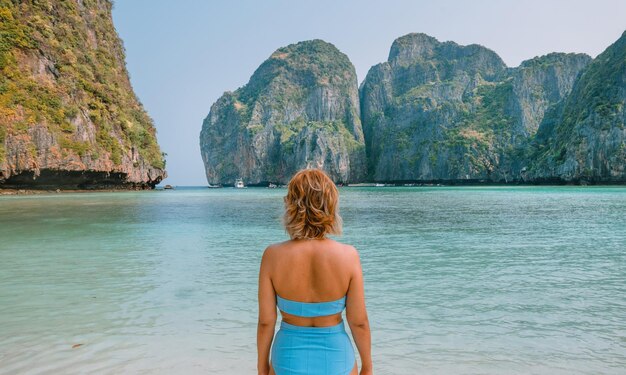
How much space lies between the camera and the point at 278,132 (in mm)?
169500

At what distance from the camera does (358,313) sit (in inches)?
85.9

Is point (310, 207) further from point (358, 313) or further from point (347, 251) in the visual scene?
point (358, 313)

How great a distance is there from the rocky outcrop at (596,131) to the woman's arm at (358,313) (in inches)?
4089

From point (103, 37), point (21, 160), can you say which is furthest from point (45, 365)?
point (103, 37)

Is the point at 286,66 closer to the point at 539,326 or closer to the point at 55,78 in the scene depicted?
the point at 55,78

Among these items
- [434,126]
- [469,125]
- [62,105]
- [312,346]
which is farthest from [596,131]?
[312,346]

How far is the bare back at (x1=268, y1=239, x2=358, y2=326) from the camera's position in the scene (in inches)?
81.8

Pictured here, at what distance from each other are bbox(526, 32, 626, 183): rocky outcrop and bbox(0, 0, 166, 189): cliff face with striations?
84.4 metres

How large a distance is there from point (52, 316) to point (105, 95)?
62.5 m

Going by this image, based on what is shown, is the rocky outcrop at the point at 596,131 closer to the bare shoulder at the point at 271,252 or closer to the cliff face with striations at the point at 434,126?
the cliff face with striations at the point at 434,126

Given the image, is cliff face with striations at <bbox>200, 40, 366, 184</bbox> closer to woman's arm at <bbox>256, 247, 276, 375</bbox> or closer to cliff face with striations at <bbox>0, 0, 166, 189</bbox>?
cliff face with striations at <bbox>0, 0, 166, 189</bbox>

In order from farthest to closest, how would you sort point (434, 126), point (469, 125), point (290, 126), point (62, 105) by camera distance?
point (290, 126)
point (434, 126)
point (469, 125)
point (62, 105)

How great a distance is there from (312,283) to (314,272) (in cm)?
5

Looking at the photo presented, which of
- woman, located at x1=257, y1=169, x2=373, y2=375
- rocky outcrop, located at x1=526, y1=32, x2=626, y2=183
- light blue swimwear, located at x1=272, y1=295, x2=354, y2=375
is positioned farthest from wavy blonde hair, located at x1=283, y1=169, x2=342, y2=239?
rocky outcrop, located at x1=526, y1=32, x2=626, y2=183
